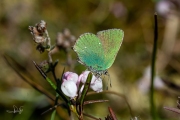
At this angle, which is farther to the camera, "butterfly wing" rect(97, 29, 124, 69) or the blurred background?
the blurred background

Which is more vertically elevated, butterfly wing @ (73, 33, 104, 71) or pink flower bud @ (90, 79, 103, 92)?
butterfly wing @ (73, 33, 104, 71)

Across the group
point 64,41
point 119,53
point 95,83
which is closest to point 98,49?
point 95,83

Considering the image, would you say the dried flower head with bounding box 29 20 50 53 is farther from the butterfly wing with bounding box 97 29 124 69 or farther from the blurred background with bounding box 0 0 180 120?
the blurred background with bounding box 0 0 180 120

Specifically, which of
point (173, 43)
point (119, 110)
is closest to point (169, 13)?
point (173, 43)

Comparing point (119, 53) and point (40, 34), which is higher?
point (119, 53)

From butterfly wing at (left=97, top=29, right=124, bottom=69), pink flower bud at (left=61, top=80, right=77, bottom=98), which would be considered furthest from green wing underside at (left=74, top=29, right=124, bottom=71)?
pink flower bud at (left=61, top=80, right=77, bottom=98)

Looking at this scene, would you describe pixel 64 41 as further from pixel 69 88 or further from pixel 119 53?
pixel 119 53
